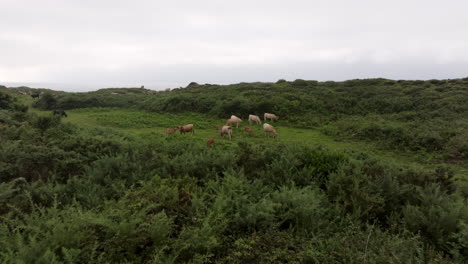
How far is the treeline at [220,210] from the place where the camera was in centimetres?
322

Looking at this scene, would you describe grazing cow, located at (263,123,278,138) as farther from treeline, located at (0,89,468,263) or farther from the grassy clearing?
treeline, located at (0,89,468,263)

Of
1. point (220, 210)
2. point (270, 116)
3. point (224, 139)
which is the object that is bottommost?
point (224, 139)

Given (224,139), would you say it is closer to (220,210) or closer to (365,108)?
(220,210)

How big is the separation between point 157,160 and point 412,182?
589 cm

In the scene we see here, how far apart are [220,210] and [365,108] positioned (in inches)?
854

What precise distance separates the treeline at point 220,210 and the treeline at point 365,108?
8398mm

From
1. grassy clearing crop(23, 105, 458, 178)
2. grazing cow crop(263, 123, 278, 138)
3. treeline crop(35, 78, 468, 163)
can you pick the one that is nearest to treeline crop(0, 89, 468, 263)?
grassy clearing crop(23, 105, 458, 178)

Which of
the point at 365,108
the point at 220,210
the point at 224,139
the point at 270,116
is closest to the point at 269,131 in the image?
the point at 224,139

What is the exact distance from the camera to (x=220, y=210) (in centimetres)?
401

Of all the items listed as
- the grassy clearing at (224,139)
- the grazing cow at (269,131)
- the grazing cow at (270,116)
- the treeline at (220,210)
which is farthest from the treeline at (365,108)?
the treeline at (220,210)

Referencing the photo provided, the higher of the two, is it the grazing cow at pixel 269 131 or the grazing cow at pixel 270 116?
the grazing cow at pixel 270 116

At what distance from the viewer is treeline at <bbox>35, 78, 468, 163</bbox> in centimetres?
1288

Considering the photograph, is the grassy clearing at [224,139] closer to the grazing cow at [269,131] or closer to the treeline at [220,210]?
the grazing cow at [269,131]

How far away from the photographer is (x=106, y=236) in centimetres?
337
